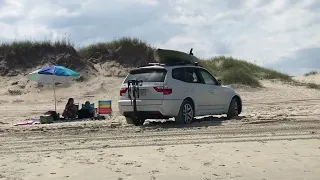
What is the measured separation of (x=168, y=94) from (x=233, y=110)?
3.11 m

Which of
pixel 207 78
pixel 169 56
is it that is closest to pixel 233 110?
pixel 207 78

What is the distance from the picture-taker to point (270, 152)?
798 centimetres

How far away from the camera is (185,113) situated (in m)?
13.6

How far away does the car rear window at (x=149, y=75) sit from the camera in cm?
1338

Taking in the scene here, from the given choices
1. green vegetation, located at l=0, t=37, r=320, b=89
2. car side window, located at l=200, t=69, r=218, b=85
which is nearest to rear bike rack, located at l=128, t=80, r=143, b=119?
car side window, located at l=200, t=69, r=218, b=85

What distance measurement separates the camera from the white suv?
1318cm

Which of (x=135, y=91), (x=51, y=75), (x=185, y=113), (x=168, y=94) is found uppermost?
(x=51, y=75)

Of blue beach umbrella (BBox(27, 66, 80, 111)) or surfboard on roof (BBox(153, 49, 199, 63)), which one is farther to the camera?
blue beach umbrella (BBox(27, 66, 80, 111))

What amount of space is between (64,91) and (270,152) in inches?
780

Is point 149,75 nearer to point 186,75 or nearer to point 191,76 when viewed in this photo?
point 186,75

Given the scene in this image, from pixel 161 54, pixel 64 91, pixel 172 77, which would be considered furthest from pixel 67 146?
pixel 64 91

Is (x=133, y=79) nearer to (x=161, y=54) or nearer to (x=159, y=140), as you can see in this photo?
(x=161, y=54)

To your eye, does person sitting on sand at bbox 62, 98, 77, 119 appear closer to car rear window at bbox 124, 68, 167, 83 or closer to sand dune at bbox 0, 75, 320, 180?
sand dune at bbox 0, 75, 320, 180

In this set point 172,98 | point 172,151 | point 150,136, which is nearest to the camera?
point 172,151
